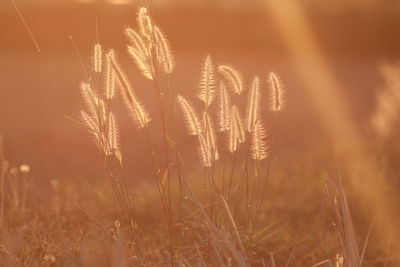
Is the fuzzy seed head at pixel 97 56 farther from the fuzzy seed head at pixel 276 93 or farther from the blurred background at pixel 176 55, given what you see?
the blurred background at pixel 176 55

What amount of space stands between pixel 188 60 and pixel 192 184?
→ 8182mm

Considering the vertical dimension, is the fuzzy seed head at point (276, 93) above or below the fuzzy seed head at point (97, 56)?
below

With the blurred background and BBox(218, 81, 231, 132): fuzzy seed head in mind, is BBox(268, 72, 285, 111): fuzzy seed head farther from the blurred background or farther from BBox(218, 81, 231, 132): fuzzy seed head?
the blurred background

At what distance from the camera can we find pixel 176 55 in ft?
39.8

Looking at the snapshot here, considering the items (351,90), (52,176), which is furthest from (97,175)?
(351,90)

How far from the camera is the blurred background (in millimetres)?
6301

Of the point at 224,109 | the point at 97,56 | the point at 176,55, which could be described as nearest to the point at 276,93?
the point at 224,109

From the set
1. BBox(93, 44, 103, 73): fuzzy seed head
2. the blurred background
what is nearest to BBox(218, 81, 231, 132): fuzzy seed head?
BBox(93, 44, 103, 73): fuzzy seed head

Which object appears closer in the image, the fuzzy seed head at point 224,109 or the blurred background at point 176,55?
the fuzzy seed head at point 224,109

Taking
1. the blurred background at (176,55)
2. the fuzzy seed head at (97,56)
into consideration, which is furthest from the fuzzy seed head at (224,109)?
the blurred background at (176,55)

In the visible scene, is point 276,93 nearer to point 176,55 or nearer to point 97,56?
point 97,56

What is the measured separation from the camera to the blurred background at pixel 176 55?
630 cm

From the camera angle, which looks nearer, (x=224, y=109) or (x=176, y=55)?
(x=224, y=109)

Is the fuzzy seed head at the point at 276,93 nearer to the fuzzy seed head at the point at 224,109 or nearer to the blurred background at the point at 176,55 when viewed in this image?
the fuzzy seed head at the point at 224,109
